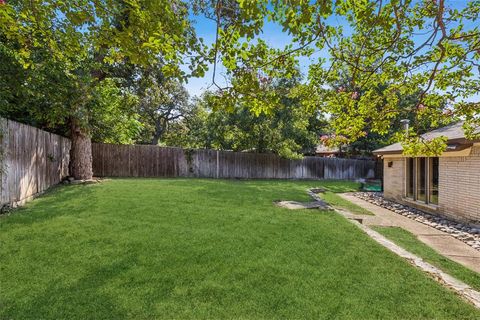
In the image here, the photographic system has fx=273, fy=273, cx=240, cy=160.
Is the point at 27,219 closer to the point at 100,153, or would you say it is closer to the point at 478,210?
the point at 100,153

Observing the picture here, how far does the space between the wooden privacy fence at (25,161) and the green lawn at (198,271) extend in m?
0.70

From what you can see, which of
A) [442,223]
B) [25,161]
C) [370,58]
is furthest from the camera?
[442,223]

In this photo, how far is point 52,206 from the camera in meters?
5.89

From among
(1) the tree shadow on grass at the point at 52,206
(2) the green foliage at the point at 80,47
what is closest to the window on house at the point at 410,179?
(2) the green foliage at the point at 80,47

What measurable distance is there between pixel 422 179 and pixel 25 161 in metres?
11.9

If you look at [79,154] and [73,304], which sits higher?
[79,154]

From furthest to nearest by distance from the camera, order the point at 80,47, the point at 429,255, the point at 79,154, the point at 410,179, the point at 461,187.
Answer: the point at 410,179
the point at 79,154
the point at 461,187
the point at 429,255
the point at 80,47

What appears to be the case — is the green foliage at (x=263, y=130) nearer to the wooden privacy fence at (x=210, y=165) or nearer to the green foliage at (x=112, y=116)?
the wooden privacy fence at (x=210, y=165)

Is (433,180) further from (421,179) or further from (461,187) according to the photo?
(461,187)

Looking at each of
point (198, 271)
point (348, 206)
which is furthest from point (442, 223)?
point (198, 271)

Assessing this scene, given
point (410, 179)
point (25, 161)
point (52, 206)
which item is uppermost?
point (25, 161)

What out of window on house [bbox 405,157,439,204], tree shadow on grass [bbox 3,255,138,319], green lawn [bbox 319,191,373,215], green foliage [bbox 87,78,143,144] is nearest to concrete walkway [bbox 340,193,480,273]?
green lawn [bbox 319,191,373,215]

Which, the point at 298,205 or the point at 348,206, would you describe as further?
the point at 348,206

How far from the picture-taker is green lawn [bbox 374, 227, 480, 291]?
370cm
